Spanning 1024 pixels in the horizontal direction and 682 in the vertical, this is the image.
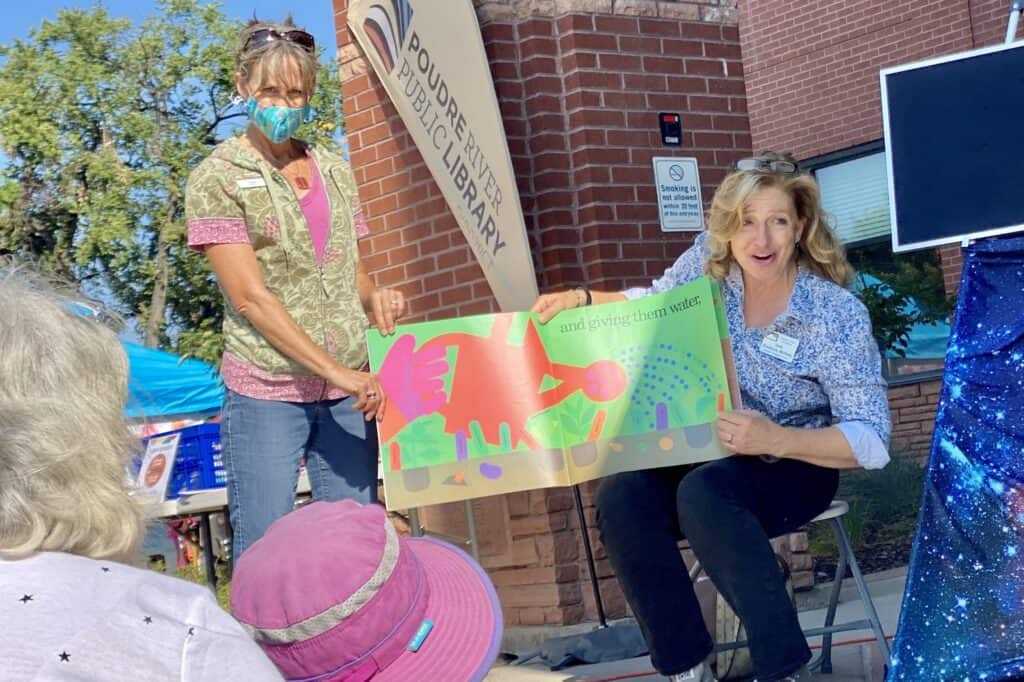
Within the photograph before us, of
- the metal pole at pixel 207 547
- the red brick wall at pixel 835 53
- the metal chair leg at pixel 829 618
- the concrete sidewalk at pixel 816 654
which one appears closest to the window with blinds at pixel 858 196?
the red brick wall at pixel 835 53

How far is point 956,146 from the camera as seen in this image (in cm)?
340

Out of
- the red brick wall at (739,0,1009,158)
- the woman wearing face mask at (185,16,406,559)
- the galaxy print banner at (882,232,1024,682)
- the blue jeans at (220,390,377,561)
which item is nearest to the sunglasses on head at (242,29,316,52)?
the woman wearing face mask at (185,16,406,559)

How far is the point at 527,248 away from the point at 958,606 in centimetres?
224

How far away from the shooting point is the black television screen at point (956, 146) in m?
3.34

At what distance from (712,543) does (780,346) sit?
0.62m

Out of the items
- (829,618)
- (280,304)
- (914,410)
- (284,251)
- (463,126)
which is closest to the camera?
(280,304)

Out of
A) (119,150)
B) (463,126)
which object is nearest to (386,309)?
(463,126)

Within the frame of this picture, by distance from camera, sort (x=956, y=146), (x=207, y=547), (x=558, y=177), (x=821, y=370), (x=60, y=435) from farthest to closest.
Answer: (x=207, y=547) → (x=558, y=177) → (x=821, y=370) → (x=956, y=146) → (x=60, y=435)

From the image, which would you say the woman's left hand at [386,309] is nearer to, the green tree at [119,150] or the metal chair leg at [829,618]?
the metal chair leg at [829,618]

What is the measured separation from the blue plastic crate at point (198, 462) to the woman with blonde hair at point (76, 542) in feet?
27.9

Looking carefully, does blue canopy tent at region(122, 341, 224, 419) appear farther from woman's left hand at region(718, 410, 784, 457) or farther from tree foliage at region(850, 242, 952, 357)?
woman's left hand at region(718, 410, 784, 457)

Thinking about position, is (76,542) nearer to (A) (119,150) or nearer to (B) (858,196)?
(B) (858,196)

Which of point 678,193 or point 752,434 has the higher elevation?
point 678,193

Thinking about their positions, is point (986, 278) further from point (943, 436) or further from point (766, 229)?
point (766, 229)
